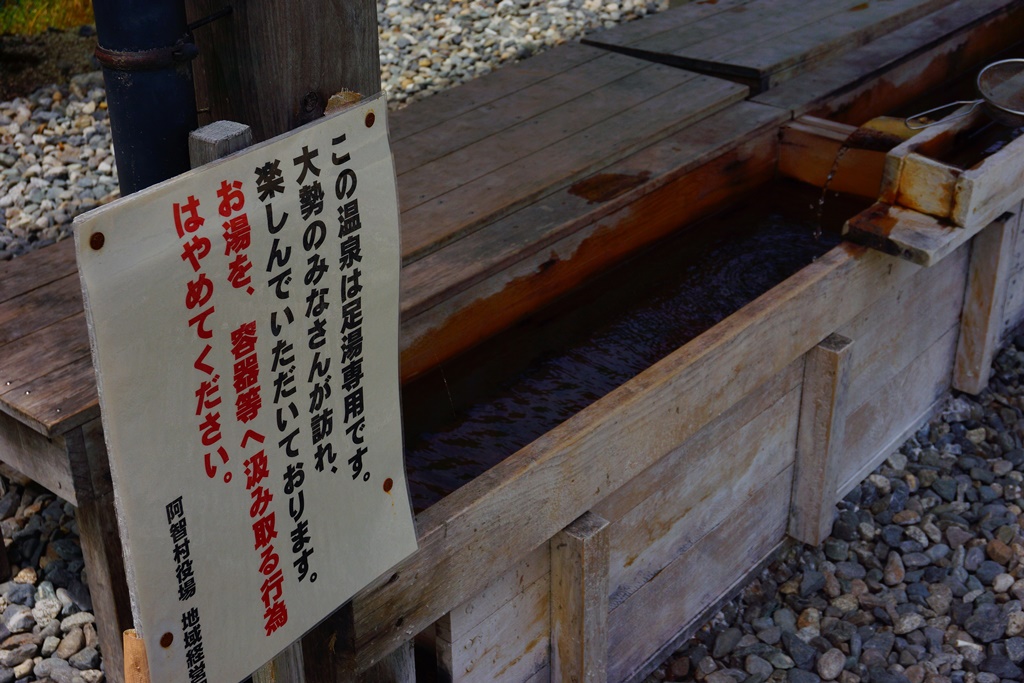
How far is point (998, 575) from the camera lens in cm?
342

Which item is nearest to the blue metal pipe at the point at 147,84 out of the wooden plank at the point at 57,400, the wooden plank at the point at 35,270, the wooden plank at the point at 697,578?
the wooden plank at the point at 57,400

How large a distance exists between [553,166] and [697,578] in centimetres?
135

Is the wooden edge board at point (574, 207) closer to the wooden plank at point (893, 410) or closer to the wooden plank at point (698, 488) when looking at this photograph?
the wooden plank at point (698, 488)

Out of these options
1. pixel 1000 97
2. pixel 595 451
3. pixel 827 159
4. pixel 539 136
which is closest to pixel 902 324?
pixel 827 159

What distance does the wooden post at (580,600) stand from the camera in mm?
2504

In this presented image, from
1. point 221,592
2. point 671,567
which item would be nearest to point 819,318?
point 671,567

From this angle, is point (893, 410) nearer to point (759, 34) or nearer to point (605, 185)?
point (605, 185)

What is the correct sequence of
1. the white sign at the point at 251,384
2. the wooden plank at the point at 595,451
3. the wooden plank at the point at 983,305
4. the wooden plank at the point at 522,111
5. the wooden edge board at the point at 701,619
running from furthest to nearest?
the wooden plank at the point at 983,305 → the wooden plank at the point at 522,111 → the wooden edge board at the point at 701,619 → the wooden plank at the point at 595,451 → the white sign at the point at 251,384

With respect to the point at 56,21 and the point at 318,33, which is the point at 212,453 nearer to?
the point at 318,33

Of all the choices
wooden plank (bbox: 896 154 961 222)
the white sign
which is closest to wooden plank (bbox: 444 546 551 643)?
the white sign

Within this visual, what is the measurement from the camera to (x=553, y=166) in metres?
3.63

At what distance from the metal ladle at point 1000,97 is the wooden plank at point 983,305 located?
0.36m

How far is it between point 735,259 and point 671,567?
4.55 ft

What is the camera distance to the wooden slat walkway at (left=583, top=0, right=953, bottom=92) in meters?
4.46
